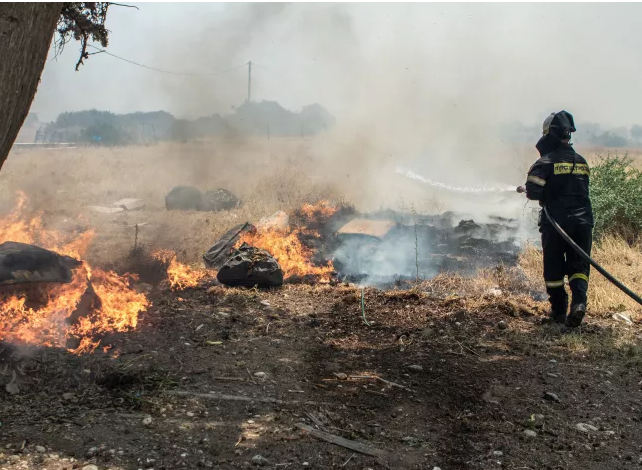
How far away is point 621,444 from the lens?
2.94m

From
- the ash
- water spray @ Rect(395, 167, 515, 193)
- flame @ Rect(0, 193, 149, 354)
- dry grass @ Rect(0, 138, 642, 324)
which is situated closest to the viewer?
flame @ Rect(0, 193, 149, 354)

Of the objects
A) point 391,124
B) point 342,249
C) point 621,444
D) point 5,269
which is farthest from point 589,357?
point 391,124

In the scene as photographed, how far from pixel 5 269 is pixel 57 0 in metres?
2.82

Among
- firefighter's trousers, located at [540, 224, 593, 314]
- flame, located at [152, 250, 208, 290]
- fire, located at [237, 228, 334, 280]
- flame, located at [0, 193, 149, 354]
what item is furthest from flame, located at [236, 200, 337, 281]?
firefighter's trousers, located at [540, 224, 593, 314]

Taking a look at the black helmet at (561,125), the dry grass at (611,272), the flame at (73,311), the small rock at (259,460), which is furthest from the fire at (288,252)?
the small rock at (259,460)

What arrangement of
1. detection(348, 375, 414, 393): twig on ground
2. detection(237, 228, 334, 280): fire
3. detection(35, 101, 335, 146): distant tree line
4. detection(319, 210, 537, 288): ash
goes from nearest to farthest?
1. detection(348, 375, 414, 393): twig on ground
2. detection(237, 228, 334, 280): fire
3. detection(319, 210, 537, 288): ash
4. detection(35, 101, 335, 146): distant tree line

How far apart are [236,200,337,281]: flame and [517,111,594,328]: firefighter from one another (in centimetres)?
311

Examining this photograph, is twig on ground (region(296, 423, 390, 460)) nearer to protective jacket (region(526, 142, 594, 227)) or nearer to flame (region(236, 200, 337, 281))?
protective jacket (region(526, 142, 594, 227))

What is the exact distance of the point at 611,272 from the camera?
6.69 meters

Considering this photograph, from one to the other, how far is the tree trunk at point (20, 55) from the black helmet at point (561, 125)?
480 centimetres

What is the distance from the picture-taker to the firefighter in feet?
16.5

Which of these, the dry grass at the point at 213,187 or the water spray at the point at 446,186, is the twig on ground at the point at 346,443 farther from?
the water spray at the point at 446,186

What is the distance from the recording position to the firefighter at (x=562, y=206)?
5.03 m

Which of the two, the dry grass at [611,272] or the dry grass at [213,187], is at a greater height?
the dry grass at [213,187]
